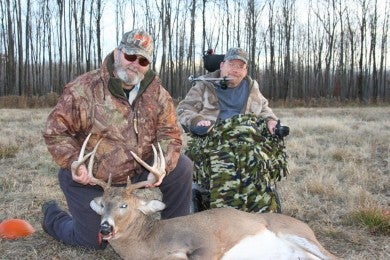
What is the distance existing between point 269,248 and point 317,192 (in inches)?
106

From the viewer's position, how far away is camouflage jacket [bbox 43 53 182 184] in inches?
174

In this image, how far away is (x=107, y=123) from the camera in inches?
177

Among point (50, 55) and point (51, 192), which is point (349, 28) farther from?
point (51, 192)

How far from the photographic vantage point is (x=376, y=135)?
39.3 ft

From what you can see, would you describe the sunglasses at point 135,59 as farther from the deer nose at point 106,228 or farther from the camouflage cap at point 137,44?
the deer nose at point 106,228

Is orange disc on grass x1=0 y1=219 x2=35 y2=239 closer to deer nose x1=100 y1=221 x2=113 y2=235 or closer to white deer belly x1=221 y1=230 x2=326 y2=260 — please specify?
deer nose x1=100 y1=221 x2=113 y2=235

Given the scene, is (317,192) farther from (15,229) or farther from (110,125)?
(15,229)

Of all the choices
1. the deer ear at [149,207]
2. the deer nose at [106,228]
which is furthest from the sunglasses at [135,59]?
the deer nose at [106,228]

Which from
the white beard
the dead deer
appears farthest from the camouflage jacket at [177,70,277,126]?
the dead deer

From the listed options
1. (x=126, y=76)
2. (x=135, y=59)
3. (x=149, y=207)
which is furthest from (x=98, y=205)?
(x=135, y=59)

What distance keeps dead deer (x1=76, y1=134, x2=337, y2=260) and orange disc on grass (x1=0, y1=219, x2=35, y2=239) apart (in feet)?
4.29

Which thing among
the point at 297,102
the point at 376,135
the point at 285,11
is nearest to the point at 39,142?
the point at 376,135

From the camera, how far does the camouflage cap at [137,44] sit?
14.6ft

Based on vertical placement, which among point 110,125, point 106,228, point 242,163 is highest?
point 110,125
